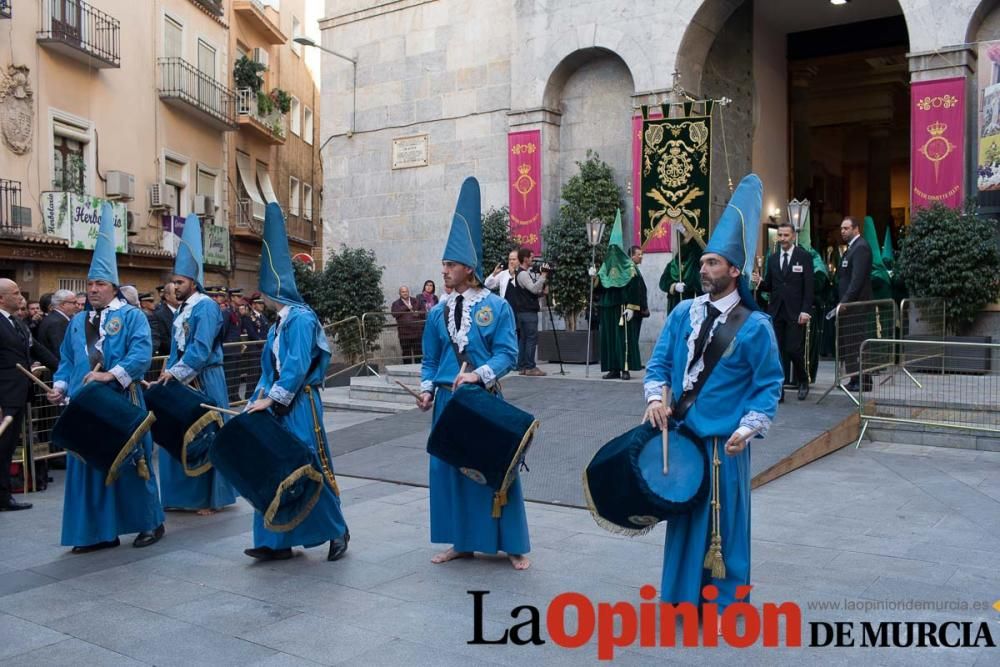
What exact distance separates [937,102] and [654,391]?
1175 cm

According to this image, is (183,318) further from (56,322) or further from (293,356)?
(56,322)

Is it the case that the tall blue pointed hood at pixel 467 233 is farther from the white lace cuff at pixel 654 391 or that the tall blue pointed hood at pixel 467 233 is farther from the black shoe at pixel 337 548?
the black shoe at pixel 337 548

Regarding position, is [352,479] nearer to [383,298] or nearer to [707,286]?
[707,286]

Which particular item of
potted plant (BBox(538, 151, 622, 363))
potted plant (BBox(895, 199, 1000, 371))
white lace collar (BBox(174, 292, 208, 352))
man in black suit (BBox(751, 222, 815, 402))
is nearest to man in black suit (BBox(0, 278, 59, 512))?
white lace collar (BBox(174, 292, 208, 352))

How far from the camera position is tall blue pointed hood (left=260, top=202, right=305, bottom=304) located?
20.7 ft

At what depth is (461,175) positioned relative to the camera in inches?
754

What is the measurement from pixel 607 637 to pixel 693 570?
530 millimetres

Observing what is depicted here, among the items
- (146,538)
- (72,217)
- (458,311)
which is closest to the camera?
(458,311)

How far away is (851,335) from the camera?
1069 centimetres

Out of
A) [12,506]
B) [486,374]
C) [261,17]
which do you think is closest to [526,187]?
[12,506]

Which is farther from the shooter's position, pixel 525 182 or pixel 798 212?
pixel 525 182

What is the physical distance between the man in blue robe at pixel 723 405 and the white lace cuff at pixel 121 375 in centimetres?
379

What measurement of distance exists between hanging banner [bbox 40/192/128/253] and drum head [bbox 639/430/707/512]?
16.9m

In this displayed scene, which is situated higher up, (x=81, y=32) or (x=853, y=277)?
(x=81, y=32)
